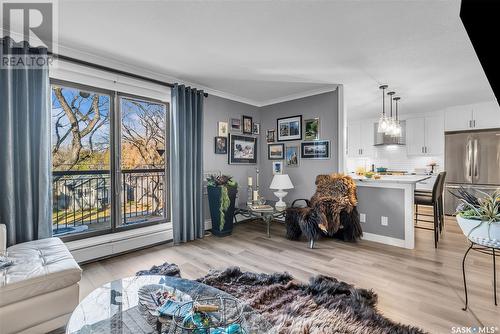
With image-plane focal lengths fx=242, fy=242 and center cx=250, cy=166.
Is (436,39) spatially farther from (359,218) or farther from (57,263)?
(57,263)

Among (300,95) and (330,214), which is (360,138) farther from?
(330,214)

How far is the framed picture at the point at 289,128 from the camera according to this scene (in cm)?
439

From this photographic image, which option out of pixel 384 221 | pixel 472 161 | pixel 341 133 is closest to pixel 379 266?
pixel 384 221

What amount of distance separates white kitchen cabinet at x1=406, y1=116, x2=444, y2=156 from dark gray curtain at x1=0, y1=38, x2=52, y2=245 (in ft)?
22.5

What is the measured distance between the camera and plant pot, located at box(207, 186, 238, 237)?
379cm

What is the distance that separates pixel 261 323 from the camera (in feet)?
4.07

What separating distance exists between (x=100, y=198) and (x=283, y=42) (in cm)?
332

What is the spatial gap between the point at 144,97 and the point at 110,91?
425 mm

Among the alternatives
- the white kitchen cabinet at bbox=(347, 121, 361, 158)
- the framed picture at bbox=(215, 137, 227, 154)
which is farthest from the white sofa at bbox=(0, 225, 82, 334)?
the white kitchen cabinet at bbox=(347, 121, 361, 158)

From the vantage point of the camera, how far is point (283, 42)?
249 cm

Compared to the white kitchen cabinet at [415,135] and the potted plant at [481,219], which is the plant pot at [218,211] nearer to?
the potted plant at [481,219]

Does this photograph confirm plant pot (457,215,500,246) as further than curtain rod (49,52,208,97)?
No

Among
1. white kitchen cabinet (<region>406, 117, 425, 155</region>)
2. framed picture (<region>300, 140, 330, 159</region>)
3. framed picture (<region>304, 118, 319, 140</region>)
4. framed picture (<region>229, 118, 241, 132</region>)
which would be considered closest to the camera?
framed picture (<region>300, 140, 330, 159</region>)

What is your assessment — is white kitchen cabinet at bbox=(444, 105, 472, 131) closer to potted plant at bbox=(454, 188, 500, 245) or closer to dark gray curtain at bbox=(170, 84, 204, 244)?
potted plant at bbox=(454, 188, 500, 245)
